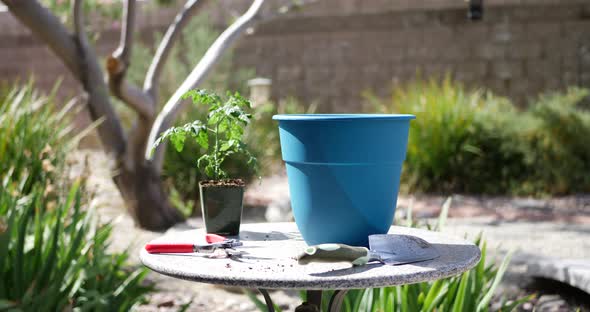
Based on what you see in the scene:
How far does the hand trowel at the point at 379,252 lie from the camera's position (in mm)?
1272

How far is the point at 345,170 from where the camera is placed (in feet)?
4.52

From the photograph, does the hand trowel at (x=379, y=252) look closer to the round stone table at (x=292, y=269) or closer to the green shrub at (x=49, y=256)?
the round stone table at (x=292, y=269)

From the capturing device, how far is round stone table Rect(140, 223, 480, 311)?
1182 mm

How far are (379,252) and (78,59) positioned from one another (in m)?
3.52

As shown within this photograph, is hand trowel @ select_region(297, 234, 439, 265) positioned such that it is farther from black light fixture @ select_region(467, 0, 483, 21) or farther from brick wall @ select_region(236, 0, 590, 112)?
brick wall @ select_region(236, 0, 590, 112)

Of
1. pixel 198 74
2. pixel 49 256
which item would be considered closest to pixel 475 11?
pixel 198 74

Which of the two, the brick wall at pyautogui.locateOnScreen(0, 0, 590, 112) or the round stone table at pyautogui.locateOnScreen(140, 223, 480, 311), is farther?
the brick wall at pyautogui.locateOnScreen(0, 0, 590, 112)

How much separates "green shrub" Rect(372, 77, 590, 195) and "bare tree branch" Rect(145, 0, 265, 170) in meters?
2.47

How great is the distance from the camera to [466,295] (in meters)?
2.13

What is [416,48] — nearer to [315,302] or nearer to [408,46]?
[408,46]

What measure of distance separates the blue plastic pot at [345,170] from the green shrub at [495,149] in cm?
518

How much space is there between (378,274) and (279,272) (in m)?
0.18

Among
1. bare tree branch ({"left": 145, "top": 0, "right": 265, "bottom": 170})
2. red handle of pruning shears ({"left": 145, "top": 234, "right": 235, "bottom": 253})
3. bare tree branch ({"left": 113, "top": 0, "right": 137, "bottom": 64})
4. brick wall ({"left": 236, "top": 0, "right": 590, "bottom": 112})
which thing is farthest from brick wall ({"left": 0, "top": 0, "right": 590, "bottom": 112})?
red handle of pruning shears ({"left": 145, "top": 234, "right": 235, "bottom": 253})

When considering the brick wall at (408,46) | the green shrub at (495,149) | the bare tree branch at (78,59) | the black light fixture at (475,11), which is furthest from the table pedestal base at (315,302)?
the brick wall at (408,46)
